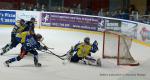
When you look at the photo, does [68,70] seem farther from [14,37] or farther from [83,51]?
[14,37]

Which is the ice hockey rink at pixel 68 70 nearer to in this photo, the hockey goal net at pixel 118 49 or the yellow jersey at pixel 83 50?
the hockey goal net at pixel 118 49

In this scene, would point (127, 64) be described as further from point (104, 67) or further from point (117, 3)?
point (117, 3)

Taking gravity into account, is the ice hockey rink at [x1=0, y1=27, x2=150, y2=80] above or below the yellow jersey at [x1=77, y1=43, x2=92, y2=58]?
below

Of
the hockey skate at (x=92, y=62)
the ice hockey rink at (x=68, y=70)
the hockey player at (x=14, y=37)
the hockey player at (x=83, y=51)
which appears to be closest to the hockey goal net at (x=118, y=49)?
the ice hockey rink at (x=68, y=70)

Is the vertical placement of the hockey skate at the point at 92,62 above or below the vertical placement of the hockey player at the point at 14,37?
below

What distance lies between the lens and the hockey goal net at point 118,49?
1220cm

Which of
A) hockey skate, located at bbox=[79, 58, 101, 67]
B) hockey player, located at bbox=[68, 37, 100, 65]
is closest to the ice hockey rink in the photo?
hockey skate, located at bbox=[79, 58, 101, 67]

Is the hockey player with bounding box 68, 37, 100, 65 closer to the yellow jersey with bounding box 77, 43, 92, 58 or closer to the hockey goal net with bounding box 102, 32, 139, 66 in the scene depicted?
the yellow jersey with bounding box 77, 43, 92, 58

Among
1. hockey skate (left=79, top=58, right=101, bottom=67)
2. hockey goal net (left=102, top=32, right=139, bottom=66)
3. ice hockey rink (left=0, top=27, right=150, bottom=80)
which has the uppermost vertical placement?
hockey goal net (left=102, top=32, right=139, bottom=66)

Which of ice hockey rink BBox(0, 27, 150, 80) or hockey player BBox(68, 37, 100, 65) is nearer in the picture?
ice hockey rink BBox(0, 27, 150, 80)

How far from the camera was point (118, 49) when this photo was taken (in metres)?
12.4

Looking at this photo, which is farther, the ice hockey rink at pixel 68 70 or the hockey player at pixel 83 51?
the hockey player at pixel 83 51

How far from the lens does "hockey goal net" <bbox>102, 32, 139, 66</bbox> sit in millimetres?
12203

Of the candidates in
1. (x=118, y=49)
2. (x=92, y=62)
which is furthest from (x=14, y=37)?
(x=118, y=49)
